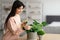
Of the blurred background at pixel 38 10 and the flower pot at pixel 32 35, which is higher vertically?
the flower pot at pixel 32 35

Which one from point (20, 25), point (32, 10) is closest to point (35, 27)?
point (20, 25)

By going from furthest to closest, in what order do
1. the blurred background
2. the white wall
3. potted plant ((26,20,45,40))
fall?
the white wall, the blurred background, potted plant ((26,20,45,40))

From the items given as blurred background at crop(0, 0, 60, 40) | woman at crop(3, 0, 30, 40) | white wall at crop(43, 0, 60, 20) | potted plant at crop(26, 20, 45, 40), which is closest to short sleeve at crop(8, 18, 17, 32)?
woman at crop(3, 0, 30, 40)

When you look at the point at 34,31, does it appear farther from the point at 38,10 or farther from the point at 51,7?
the point at 51,7

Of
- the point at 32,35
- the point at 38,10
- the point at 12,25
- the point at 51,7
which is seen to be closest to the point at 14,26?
the point at 12,25

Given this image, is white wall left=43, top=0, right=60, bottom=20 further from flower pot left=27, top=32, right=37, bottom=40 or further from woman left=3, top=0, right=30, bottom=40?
flower pot left=27, top=32, right=37, bottom=40

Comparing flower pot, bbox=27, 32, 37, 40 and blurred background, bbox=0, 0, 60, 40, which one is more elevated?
flower pot, bbox=27, 32, 37, 40

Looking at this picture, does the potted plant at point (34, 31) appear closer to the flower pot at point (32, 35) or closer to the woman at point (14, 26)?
the flower pot at point (32, 35)

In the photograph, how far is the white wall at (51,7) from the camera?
6090 mm

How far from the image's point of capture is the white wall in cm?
609

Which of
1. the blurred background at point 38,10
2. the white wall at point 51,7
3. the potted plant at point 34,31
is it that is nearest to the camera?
the potted plant at point 34,31

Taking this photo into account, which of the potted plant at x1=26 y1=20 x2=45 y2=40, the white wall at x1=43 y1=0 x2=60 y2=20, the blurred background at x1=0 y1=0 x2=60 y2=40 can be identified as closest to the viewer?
the potted plant at x1=26 y1=20 x2=45 y2=40

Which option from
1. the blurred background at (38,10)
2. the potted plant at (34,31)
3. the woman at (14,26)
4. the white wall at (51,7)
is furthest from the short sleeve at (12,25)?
the white wall at (51,7)

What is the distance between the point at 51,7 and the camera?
6102 mm
